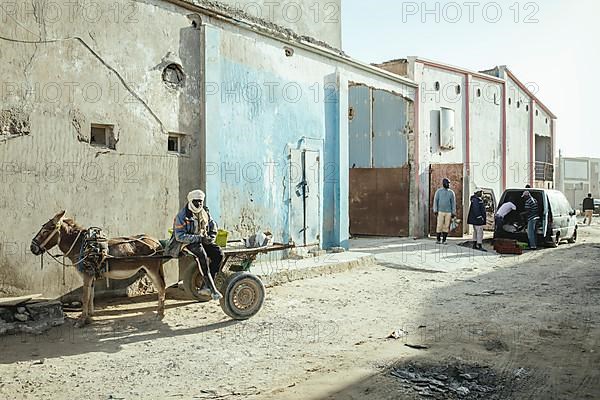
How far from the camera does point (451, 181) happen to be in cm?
1761

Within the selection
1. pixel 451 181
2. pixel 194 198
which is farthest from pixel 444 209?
pixel 194 198

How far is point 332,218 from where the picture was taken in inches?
510

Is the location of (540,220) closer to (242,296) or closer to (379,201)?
(379,201)

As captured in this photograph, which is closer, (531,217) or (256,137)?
(256,137)

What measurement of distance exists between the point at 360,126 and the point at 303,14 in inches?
252

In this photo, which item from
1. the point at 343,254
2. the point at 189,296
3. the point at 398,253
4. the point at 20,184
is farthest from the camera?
the point at 398,253

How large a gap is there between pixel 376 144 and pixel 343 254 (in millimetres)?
6260

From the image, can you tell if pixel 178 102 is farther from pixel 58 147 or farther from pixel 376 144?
pixel 376 144

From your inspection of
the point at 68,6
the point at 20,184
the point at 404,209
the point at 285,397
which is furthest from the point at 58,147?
the point at 404,209

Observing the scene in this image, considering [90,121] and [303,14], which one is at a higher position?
[303,14]

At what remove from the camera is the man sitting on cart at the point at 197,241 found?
23.7 feet

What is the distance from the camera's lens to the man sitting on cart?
721cm

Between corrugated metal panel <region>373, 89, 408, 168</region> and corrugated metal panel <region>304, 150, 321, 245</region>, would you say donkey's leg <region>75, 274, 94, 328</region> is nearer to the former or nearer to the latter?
corrugated metal panel <region>304, 150, 321, 245</region>

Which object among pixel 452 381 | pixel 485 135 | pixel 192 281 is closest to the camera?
pixel 452 381
